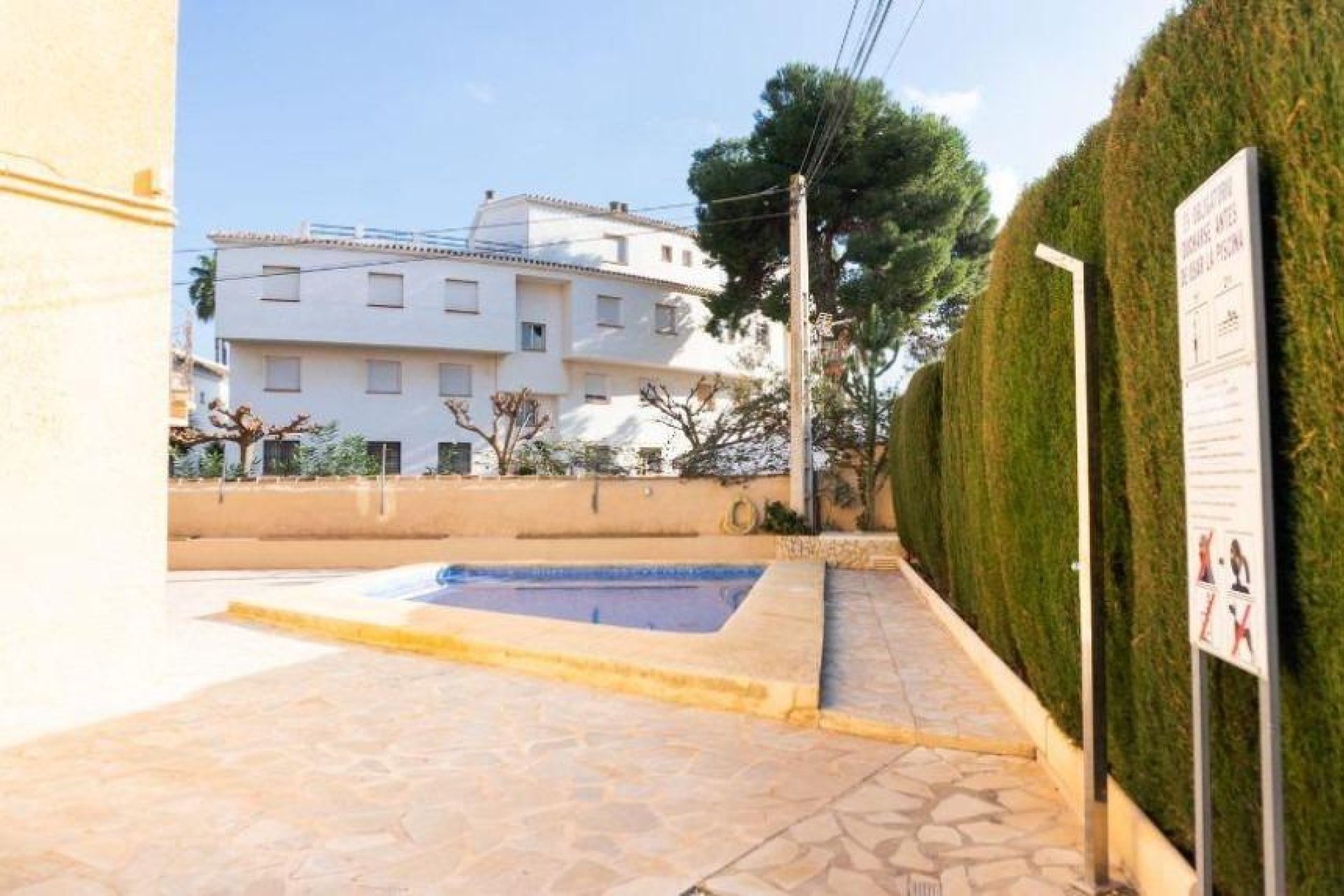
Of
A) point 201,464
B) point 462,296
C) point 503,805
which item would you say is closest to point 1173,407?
point 503,805

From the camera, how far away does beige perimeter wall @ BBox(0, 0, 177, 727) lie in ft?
15.5

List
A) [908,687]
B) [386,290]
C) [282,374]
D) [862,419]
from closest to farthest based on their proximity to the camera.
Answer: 1. [908,687]
2. [862,419]
3. [282,374]
4. [386,290]

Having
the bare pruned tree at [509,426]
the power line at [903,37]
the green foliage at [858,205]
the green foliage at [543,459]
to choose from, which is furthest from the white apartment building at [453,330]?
the power line at [903,37]

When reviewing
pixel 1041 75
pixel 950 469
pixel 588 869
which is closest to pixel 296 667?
pixel 588 869

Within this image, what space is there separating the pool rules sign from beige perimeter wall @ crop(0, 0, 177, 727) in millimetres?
6188

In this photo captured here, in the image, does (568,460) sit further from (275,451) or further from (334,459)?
(275,451)

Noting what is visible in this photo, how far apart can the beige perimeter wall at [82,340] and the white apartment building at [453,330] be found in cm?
1471

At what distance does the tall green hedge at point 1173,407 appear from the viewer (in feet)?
4.94

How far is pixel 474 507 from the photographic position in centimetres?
1437

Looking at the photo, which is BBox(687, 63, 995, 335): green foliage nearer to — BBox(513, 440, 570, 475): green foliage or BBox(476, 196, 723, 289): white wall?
BBox(476, 196, 723, 289): white wall

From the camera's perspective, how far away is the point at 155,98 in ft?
17.9

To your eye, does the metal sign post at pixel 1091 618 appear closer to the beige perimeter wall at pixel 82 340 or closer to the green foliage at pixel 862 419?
the beige perimeter wall at pixel 82 340

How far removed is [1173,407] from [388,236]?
27.0 m

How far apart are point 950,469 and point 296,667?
5829 millimetres
